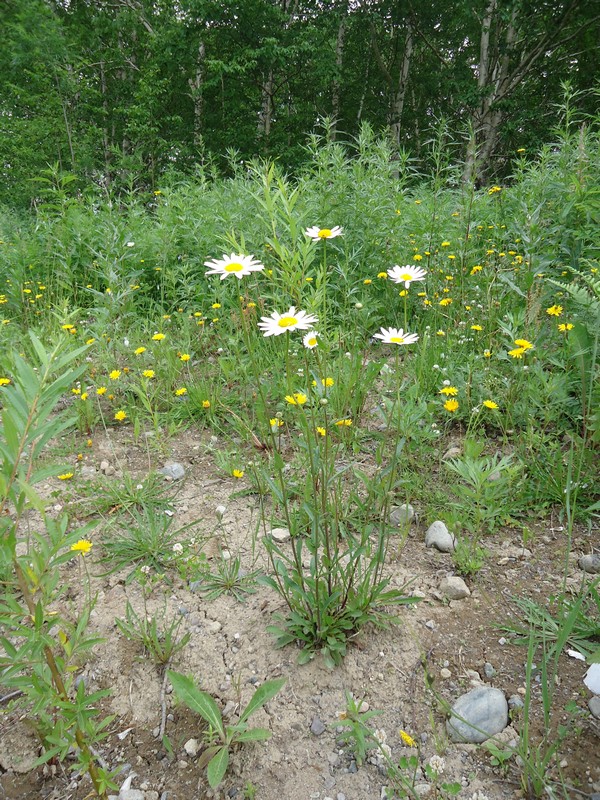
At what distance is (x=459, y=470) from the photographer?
6.08 ft

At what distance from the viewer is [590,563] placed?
1.73m

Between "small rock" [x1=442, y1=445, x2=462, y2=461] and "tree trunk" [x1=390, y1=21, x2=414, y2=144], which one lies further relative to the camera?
"tree trunk" [x1=390, y1=21, x2=414, y2=144]

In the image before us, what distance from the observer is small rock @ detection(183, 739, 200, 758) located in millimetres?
1283

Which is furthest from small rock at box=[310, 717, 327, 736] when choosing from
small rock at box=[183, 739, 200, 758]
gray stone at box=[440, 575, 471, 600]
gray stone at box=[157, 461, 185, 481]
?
gray stone at box=[157, 461, 185, 481]

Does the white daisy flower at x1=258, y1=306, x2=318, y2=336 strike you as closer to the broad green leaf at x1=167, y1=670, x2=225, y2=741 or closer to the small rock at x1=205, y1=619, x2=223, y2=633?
the broad green leaf at x1=167, y1=670, x2=225, y2=741

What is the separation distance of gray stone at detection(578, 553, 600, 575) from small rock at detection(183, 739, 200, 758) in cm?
133

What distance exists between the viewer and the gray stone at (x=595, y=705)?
1253mm

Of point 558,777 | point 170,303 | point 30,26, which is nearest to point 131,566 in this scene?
point 558,777

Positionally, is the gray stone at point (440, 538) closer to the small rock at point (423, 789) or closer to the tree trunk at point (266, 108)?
the small rock at point (423, 789)

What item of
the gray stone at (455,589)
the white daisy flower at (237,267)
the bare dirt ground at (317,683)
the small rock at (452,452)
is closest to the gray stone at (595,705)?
the bare dirt ground at (317,683)

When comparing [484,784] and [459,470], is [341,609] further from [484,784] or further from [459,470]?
[459,470]

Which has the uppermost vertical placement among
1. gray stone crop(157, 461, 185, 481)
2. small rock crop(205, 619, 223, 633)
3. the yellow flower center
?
the yellow flower center

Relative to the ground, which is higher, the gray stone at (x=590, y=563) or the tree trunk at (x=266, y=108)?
the tree trunk at (x=266, y=108)

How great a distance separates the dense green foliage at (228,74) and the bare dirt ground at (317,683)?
1188cm
